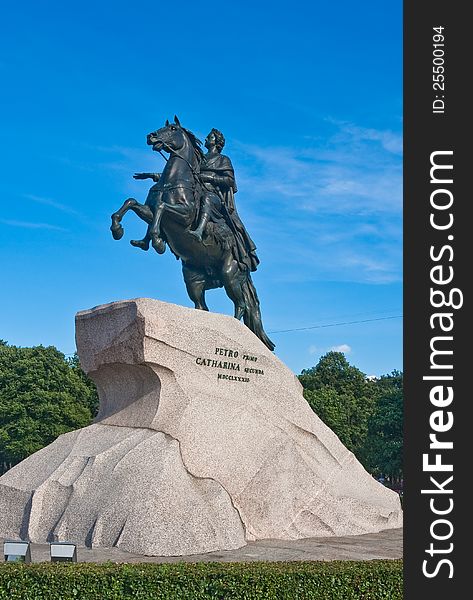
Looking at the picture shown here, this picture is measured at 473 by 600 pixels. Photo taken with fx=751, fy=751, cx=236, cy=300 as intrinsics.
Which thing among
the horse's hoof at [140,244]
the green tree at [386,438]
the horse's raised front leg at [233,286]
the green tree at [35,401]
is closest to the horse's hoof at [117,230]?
the horse's hoof at [140,244]

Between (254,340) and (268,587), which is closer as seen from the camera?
(268,587)

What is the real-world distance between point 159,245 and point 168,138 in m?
2.22

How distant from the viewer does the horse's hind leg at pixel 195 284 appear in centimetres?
1513

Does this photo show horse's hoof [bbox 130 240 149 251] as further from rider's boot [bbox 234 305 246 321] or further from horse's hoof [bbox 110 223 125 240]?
rider's boot [bbox 234 305 246 321]

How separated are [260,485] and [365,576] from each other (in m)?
4.65

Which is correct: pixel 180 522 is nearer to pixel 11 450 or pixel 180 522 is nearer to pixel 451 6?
pixel 451 6

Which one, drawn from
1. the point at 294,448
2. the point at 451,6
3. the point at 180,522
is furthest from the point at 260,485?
the point at 451,6

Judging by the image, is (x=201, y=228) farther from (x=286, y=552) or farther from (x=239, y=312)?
(x=286, y=552)

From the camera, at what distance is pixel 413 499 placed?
4777mm

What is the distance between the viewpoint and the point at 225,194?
1592 centimetres

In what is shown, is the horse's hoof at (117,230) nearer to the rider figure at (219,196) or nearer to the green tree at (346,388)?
the rider figure at (219,196)

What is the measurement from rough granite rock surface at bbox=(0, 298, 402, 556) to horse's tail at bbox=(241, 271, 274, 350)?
2.63m

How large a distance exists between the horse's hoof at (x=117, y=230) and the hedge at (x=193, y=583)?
736 cm

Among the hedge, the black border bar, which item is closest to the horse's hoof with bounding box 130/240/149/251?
the hedge
